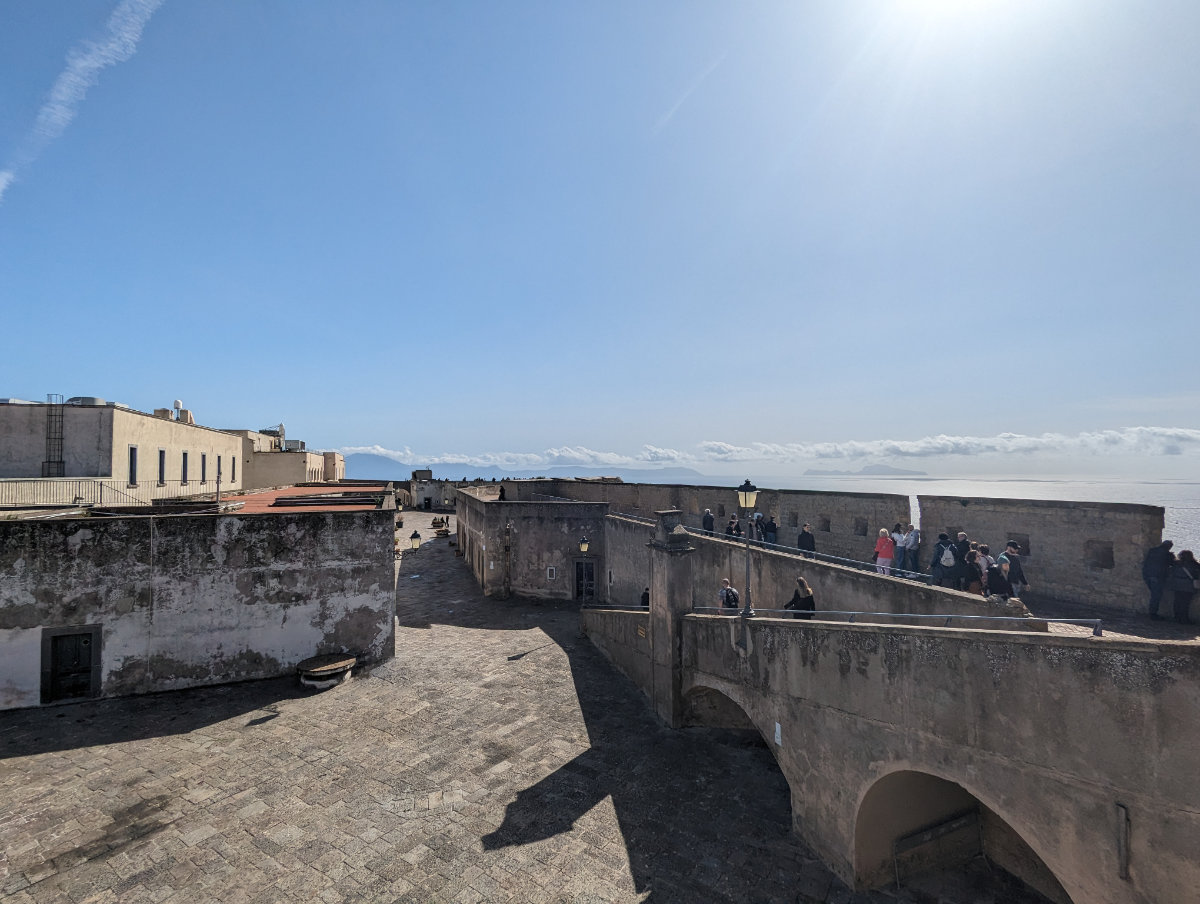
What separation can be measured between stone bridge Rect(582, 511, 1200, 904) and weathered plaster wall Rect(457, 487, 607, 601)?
12.5 metres

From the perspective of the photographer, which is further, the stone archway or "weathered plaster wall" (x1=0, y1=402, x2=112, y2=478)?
"weathered plaster wall" (x1=0, y1=402, x2=112, y2=478)

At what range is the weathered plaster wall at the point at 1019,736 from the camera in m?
5.14

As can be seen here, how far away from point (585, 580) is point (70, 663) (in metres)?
15.6

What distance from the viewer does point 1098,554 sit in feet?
33.8

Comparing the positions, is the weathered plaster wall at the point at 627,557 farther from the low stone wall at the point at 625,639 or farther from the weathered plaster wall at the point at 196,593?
the weathered plaster wall at the point at 196,593

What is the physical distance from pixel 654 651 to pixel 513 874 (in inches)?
233

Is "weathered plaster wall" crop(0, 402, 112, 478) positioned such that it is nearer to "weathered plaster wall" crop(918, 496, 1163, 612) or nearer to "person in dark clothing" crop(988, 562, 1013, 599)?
"person in dark clothing" crop(988, 562, 1013, 599)

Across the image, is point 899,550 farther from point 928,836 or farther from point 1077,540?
point 928,836

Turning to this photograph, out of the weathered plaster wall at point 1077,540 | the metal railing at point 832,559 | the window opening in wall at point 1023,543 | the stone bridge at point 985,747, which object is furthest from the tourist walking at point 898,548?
the stone bridge at point 985,747

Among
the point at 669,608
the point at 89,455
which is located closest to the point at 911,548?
the point at 669,608

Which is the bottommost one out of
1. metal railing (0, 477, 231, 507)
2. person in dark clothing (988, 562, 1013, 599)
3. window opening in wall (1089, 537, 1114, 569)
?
person in dark clothing (988, 562, 1013, 599)

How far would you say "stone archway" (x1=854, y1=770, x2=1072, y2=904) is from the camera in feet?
24.2

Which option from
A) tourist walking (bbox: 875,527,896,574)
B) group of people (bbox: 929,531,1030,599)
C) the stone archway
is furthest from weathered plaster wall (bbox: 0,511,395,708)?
group of people (bbox: 929,531,1030,599)

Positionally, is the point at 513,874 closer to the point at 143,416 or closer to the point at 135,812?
the point at 135,812
